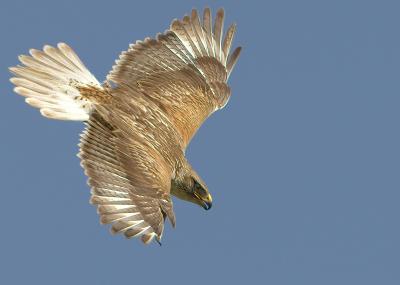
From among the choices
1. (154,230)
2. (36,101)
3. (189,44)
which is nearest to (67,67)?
(36,101)

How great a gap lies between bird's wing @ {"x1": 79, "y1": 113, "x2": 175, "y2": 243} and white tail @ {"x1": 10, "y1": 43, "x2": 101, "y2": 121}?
399mm

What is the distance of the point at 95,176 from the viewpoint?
15.2 meters

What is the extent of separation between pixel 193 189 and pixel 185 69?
8.62ft


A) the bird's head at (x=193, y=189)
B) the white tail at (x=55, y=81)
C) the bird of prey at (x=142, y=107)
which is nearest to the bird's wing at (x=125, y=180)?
the bird of prey at (x=142, y=107)

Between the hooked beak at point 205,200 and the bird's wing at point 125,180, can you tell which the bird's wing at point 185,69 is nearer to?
the hooked beak at point 205,200

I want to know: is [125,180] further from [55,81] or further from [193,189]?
[55,81]

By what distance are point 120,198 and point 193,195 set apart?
207 centimetres

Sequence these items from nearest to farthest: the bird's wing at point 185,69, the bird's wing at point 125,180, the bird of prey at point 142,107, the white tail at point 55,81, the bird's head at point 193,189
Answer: the bird's wing at point 125,180 < the bird of prey at point 142,107 < the white tail at point 55,81 < the bird's head at point 193,189 < the bird's wing at point 185,69

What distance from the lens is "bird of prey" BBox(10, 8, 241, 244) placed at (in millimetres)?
15141

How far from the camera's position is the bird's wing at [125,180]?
14.8 meters

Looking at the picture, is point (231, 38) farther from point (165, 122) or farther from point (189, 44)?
point (165, 122)

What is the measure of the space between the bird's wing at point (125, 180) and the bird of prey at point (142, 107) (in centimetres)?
1

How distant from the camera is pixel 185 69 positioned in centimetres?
1878

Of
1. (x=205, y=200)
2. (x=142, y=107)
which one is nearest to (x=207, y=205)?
(x=205, y=200)
